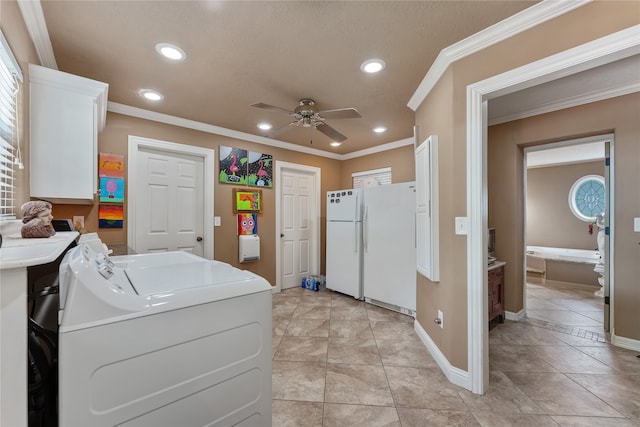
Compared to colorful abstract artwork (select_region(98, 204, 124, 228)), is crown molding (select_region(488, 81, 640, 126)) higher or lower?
higher

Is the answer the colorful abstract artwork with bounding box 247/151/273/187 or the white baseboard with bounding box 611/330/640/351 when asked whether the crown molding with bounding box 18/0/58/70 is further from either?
the white baseboard with bounding box 611/330/640/351

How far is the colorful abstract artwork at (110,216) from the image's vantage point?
108 inches

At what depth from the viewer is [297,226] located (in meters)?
4.56

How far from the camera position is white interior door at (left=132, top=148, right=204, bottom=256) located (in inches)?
120

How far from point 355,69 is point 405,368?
244 cm

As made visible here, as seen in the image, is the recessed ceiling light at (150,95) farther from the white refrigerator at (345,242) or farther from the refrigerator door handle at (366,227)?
the refrigerator door handle at (366,227)

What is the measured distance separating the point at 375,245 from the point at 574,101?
2552 mm

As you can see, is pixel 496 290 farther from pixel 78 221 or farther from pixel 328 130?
pixel 78 221

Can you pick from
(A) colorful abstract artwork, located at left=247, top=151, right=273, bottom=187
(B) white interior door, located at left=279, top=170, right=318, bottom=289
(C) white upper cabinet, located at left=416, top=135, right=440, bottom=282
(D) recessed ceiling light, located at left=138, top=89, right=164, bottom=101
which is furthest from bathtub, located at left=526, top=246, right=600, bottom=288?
(D) recessed ceiling light, located at left=138, top=89, right=164, bottom=101

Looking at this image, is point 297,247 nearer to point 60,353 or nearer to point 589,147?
point 60,353

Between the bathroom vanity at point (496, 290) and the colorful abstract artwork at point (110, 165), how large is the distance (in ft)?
13.3

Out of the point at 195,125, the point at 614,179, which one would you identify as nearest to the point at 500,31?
the point at 614,179

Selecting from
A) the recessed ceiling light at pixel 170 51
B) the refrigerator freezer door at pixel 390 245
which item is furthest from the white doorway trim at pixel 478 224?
the recessed ceiling light at pixel 170 51

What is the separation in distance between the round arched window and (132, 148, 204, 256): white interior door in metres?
7.36
